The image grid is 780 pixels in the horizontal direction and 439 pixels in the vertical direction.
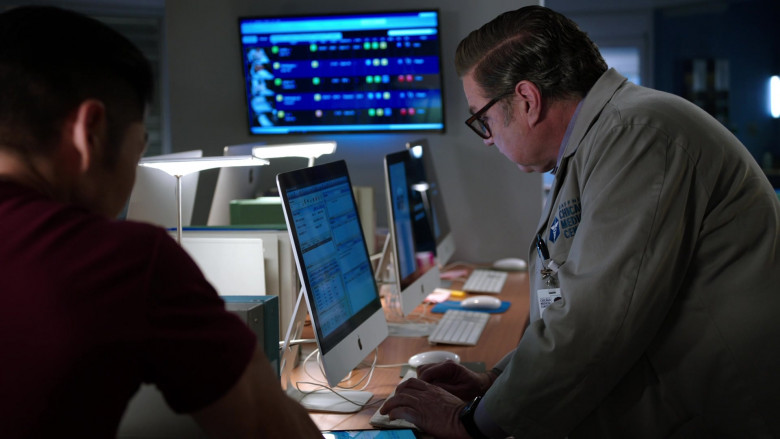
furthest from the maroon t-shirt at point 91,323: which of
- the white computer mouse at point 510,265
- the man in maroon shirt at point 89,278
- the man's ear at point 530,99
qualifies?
the white computer mouse at point 510,265

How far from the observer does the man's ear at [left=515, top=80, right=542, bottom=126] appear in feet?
5.82

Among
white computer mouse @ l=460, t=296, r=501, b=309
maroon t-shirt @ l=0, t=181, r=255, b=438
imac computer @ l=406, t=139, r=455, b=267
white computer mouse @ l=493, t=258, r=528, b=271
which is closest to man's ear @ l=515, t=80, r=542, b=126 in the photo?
imac computer @ l=406, t=139, r=455, b=267

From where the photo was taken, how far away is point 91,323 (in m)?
0.70

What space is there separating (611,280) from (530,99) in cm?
55

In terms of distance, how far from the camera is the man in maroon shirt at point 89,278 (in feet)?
2.31

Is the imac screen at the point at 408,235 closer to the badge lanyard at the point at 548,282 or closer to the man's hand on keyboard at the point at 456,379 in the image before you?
the man's hand on keyboard at the point at 456,379

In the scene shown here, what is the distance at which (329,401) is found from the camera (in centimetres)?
179

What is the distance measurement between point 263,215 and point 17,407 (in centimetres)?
195

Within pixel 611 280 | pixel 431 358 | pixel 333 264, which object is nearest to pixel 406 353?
pixel 431 358

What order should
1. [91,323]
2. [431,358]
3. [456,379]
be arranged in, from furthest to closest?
[431,358] → [456,379] → [91,323]

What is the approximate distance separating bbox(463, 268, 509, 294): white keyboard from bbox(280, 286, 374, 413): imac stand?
1.28 m

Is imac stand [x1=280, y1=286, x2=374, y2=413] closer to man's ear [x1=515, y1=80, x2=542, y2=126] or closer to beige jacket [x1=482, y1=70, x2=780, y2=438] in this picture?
beige jacket [x1=482, y1=70, x2=780, y2=438]

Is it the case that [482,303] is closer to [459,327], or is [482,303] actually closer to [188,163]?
[459,327]

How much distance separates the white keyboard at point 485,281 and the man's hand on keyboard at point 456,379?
117cm
